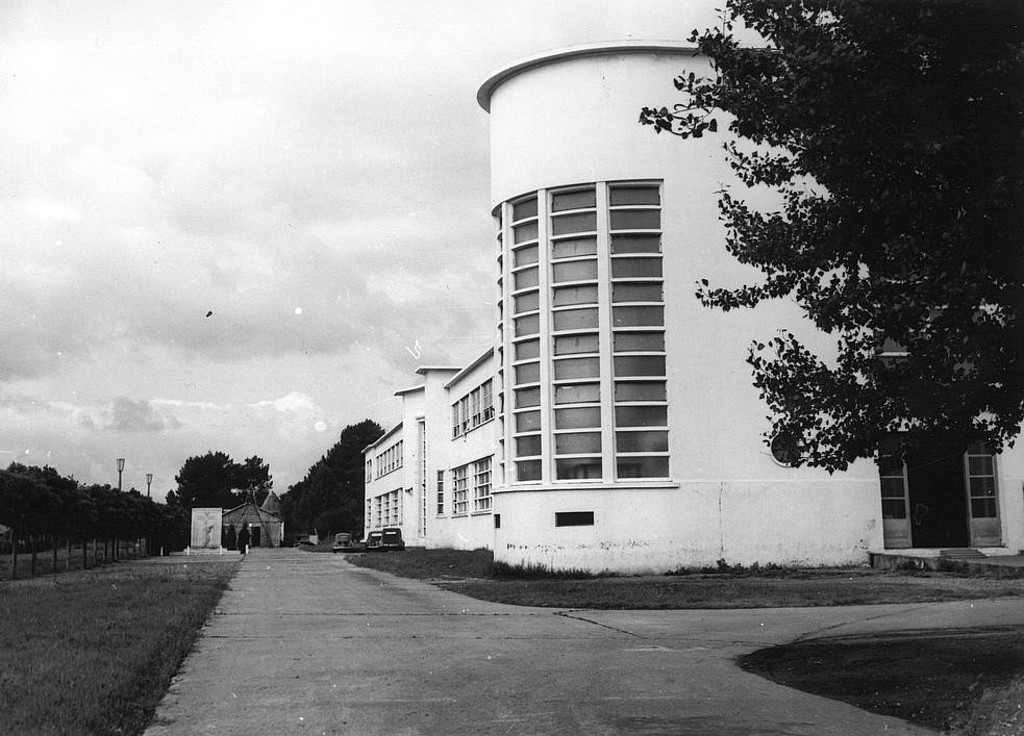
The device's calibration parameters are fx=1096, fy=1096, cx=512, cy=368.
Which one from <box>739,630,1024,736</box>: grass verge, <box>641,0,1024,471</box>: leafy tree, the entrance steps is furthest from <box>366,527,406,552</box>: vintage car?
<box>641,0,1024,471</box>: leafy tree

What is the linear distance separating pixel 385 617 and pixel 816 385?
8.20 meters

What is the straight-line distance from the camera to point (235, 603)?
1803cm

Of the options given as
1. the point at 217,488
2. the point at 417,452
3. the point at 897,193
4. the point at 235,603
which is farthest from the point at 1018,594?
the point at 217,488

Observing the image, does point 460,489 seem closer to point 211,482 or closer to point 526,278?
point 526,278

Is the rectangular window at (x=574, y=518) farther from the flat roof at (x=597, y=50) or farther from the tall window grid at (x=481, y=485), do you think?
the tall window grid at (x=481, y=485)

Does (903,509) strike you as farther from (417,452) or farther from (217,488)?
(217,488)

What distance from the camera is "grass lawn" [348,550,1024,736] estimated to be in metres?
7.33

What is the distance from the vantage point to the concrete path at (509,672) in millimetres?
7152

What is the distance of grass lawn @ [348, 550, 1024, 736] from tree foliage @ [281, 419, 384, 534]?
108 metres

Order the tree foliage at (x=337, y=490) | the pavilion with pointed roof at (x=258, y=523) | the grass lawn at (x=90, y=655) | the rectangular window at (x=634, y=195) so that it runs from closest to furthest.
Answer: the grass lawn at (x=90, y=655)
the rectangular window at (x=634, y=195)
the pavilion with pointed roof at (x=258, y=523)
the tree foliage at (x=337, y=490)

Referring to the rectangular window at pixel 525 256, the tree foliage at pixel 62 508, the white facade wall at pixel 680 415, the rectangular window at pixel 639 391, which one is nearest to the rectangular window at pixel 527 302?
the white facade wall at pixel 680 415

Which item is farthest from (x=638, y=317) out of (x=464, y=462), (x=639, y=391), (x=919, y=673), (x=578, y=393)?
(x=464, y=462)

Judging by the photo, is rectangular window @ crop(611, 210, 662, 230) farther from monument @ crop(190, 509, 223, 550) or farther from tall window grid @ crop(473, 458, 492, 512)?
monument @ crop(190, 509, 223, 550)

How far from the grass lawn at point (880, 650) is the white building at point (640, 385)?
2.98 m
